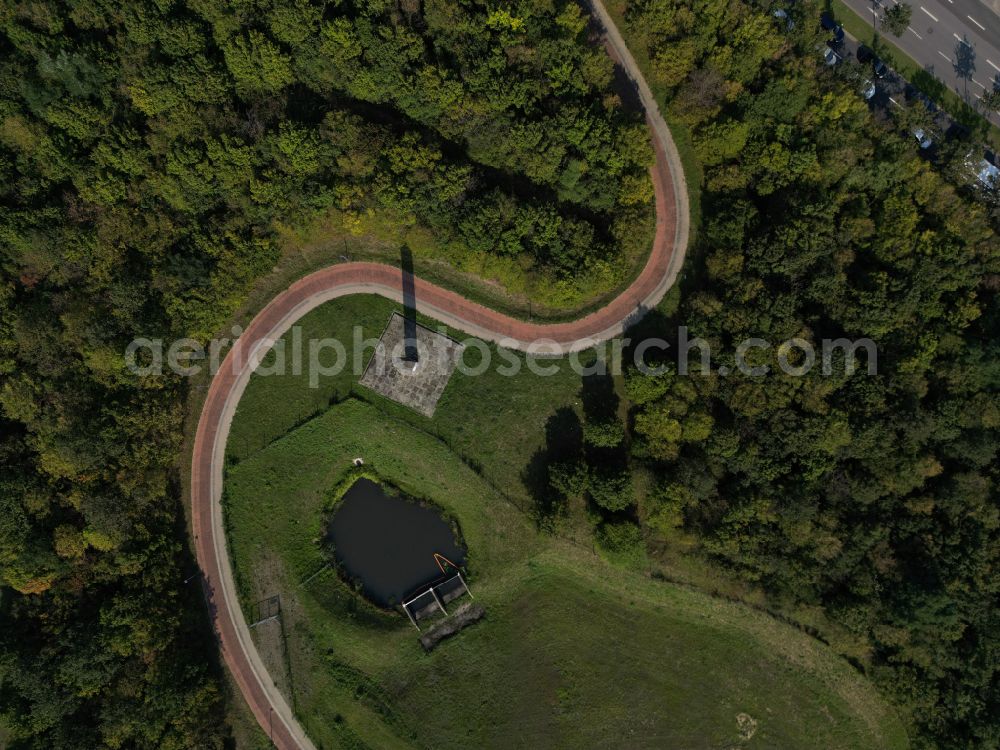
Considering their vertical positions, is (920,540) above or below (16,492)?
below

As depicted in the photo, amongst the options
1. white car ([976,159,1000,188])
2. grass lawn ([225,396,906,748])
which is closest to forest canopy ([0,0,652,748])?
grass lawn ([225,396,906,748])

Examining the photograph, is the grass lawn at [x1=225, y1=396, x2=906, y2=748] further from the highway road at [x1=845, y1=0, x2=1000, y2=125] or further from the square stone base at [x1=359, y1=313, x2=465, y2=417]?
the highway road at [x1=845, y1=0, x2=1000, y2=125]

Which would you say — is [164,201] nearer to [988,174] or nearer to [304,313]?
[304,313]

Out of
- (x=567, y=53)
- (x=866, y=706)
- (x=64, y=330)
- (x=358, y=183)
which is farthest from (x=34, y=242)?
(x=866, y=706)

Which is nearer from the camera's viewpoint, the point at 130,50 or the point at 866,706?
the point at 130,50

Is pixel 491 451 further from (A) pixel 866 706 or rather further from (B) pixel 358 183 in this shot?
(A) pixel 866 706

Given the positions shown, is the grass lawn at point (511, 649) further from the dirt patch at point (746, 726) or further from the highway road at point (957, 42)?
the highway road at point (957, 42)
